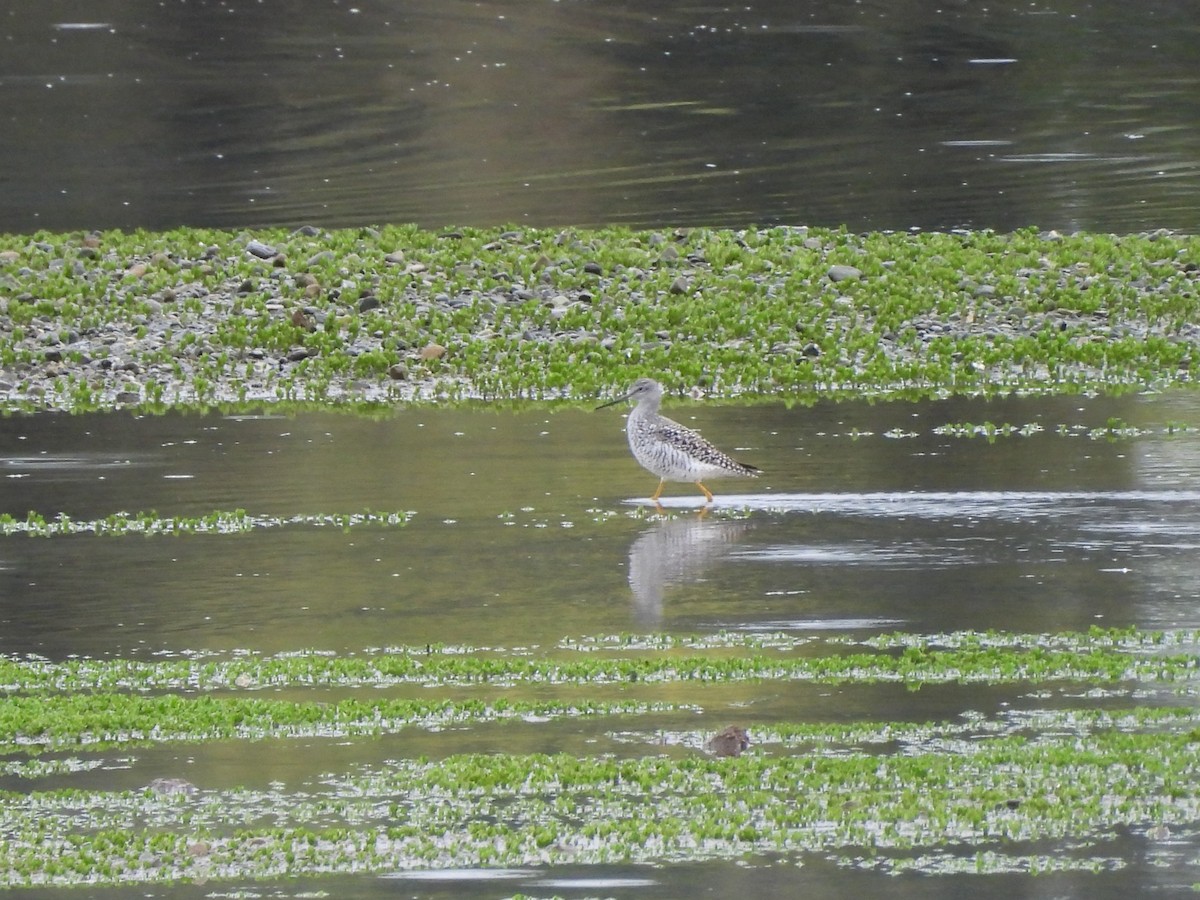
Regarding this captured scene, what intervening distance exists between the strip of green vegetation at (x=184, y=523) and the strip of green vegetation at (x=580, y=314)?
182 inches

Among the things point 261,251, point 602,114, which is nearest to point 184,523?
point 261,251

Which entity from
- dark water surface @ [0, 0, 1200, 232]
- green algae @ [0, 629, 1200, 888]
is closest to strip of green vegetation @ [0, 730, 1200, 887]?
green algae @ [0, 629, 1200, 888]

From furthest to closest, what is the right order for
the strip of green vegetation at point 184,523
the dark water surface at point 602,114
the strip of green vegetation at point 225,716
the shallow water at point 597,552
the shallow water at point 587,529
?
1. the dark water surface at point 602,114
2. the strip of green vegetation at point 184,523
3. the shallow water at point 587,529
4. the strip of green vegetation at point 225,716
5. the shallow water at point 597,552

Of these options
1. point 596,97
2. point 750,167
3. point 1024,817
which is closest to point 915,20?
point 596,97

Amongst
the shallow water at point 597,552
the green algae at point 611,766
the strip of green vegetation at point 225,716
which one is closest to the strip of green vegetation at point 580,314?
the shallow water at point 597,552

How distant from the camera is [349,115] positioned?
129ft

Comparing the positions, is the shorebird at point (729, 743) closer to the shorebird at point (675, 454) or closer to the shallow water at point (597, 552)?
the shallow water at point (597, 552)

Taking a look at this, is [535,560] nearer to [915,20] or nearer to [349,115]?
[349,115]

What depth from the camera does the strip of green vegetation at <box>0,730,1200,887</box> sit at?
325 inches

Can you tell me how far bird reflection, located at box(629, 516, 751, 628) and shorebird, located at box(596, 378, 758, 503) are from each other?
0.36 m

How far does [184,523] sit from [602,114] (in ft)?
84.1

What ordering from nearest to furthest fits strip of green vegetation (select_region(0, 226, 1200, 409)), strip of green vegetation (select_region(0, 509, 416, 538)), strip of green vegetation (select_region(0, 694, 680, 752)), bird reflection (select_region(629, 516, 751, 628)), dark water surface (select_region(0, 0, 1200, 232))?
strip of green vegetation (select_region(0, 694, 680, 752))
bird reflection (select_region(629, 516, 751, 628))
strip of green vegetation (select_region(0, 509, 416, 538))
strip of green vegetation (select_region(0, 226, 1200, 409))
dark water surface (select_region(0, 0, 1200, 232))

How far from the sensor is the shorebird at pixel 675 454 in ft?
48.8

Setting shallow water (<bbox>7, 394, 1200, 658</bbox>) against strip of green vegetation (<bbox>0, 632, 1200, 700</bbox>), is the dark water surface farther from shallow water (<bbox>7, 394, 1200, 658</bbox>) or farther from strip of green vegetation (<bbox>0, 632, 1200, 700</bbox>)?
strip of green vegetation (<bbox>0, 632, 1200, 700</bbox>)
